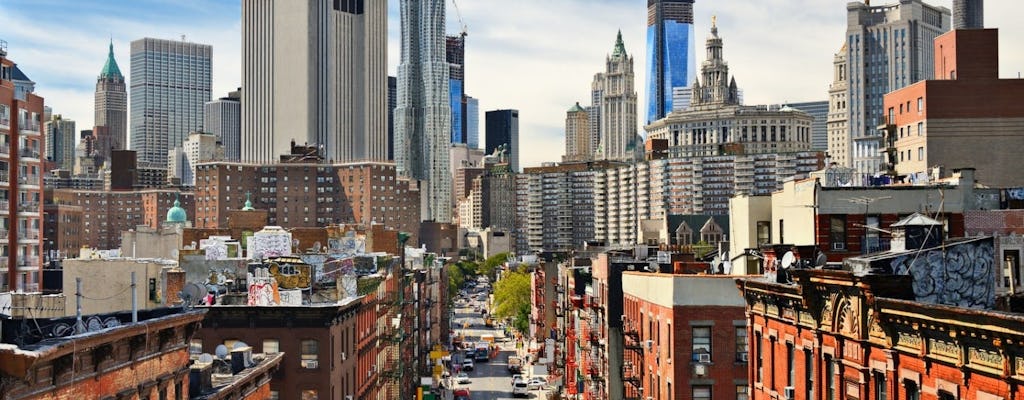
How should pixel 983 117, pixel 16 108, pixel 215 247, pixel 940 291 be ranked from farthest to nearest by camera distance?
pixel 16 108 < pixel 983 117 < pixel 215 247 < pixel 940 291

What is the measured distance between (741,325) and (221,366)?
836 inches

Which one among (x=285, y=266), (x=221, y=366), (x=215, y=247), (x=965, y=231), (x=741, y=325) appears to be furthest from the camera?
(x=215, y=247)

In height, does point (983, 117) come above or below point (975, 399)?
above

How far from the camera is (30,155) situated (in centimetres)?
12219

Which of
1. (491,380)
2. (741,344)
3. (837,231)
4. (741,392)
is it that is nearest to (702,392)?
(741,392)

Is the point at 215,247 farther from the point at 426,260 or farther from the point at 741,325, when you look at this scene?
the point at 426,260

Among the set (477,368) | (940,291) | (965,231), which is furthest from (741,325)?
(477,368)

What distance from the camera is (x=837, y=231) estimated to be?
45781mm

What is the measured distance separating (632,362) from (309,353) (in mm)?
17317

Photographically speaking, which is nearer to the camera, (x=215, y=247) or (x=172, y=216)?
(x=215, y=247)

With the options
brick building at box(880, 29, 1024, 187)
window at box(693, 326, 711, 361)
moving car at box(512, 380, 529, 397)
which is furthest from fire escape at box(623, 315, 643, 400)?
moving car at box(512, 380, 529, 397)

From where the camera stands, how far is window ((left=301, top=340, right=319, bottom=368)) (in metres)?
64.6

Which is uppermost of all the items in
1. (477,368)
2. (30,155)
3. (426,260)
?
(30,155)

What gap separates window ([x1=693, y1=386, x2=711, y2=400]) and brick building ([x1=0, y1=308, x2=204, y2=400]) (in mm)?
25295
